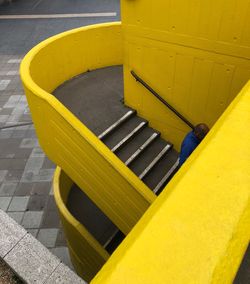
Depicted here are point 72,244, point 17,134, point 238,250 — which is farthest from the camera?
point 17,134

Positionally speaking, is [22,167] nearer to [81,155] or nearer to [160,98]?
[81,155]

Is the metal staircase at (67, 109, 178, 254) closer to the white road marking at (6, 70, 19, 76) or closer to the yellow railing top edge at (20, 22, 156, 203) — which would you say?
the yellow railing top edge at (20, 22, 156, 203)

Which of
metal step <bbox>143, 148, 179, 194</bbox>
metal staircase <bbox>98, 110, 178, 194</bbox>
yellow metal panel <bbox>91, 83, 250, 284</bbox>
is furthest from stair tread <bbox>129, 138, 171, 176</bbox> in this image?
yellow metal panel <bbox>91, 83, 250, 284</bbox>

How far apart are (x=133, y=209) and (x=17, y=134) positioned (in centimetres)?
632

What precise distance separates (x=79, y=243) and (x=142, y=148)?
1980 millimetres

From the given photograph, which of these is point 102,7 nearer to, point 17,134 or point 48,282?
point 17,134

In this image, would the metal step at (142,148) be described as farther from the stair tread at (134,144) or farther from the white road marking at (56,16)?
the white road marking at (56,16)

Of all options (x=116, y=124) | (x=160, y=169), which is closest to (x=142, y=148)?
(x=160, y=169)

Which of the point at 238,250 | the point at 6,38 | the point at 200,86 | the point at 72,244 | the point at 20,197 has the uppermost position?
the point at 238,250

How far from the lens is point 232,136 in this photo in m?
1.92

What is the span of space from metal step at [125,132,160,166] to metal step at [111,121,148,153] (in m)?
0.26

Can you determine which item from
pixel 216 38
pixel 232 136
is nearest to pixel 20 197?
pixel 216 38

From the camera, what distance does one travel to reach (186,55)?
14.4 feet

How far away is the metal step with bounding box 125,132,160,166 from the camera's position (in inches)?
194
